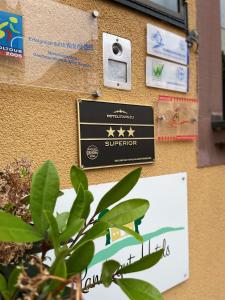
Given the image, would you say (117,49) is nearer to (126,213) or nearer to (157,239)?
(157,239)

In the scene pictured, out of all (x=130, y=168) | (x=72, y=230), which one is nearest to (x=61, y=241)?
(x=72, y=230)

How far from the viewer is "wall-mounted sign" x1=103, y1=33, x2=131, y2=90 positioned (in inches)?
76.4

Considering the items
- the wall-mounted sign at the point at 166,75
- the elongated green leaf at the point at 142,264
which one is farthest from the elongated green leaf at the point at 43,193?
the wall-mounted sign at the point at 166,75

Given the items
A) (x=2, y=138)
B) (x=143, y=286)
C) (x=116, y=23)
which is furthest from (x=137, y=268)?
(x=116, y=23)

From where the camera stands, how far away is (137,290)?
98 cm

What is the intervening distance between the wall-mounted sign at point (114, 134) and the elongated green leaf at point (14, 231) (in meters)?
0.88

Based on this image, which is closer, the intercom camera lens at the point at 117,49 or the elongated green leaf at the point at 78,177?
the elongated green leaf at the point at 78,177

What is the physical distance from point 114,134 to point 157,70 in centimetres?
53

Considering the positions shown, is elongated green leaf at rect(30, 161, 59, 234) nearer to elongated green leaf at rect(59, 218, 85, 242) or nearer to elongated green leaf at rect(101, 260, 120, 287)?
Answer: elongated green leaf at rect(59, 218, 85, 242)

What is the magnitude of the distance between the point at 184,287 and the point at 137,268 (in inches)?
61.3

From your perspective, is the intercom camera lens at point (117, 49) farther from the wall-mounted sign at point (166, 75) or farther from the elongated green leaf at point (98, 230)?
the elongated green leaf at point (98, 230)

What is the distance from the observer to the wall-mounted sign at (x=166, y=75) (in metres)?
2.19

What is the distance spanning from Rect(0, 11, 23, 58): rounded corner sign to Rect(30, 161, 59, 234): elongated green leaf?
67cm

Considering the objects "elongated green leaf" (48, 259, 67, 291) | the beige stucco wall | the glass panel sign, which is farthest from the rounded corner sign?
"elongated green leaf" (48, 259, 67, 291)
